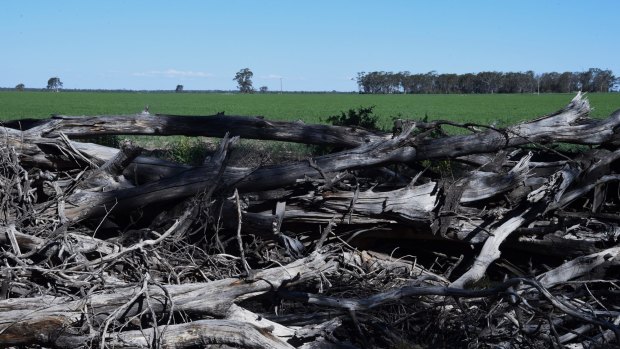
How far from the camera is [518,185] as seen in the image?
701 cm

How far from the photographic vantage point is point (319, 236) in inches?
271

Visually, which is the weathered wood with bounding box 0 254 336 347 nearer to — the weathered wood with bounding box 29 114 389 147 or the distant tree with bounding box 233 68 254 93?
the weathered wood with bounding box 29 114 389 147

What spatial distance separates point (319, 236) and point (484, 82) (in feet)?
434

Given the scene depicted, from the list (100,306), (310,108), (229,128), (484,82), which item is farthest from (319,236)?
(484,82)

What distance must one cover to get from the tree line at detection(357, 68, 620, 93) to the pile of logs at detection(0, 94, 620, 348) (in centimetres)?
11561

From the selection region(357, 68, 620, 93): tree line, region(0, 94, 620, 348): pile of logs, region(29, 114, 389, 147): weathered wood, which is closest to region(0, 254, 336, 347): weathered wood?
region(0, 94, 620, 348): pile of logs

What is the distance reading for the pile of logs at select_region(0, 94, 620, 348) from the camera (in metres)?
5.09

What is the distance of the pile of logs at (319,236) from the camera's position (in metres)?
5.09

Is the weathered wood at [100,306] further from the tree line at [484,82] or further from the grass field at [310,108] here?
the tree line at [484,82]

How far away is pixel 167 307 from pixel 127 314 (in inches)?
10.6

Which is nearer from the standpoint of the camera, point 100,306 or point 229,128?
point 100,306

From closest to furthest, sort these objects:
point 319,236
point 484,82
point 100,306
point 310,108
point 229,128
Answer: point 100,306 < point 319,236 < point 229,128 < point 310,108 < point 484,82

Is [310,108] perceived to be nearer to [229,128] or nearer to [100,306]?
[229,128]

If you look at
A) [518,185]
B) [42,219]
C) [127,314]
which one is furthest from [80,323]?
[518,185]
